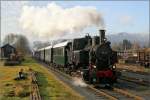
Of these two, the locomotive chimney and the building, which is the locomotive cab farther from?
the building

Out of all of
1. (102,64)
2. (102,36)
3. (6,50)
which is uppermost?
(6,50)

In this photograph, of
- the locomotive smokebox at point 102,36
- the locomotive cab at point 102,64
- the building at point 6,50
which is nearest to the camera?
the locomotive cab at point 102,64

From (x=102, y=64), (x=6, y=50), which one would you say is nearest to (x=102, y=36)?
(x=102, y=64)

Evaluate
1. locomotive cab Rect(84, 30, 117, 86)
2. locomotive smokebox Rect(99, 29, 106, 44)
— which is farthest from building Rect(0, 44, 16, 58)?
locomotive smokebox Rect(99, 29, 106, 44)

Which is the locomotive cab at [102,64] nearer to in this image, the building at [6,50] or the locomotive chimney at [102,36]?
the locomotive chimney at [102,36]

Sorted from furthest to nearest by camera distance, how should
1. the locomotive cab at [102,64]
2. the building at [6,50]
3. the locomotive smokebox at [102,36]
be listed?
the building at [6,50]
the locomotive smokebox at [102,36]
the locomotive cab at [102,64]

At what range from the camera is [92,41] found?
82.2ft

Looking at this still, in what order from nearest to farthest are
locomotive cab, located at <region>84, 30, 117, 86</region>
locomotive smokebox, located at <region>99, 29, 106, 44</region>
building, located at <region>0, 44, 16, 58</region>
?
1. locomotive cab, located at <region>84, 30, 117, 86</region>
2. locomotive smokebox, located at <region>99, 29, 106, 44</region>
3. building, located at <region>0, 44, 16, 58</region>

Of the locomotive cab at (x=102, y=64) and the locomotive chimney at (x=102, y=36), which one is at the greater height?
the locomotive chimney at (x=102, y=36)

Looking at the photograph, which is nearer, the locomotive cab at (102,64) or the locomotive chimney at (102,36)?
the locomotive cab at (102,64)

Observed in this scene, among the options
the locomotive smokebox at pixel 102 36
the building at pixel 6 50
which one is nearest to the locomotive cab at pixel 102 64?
the locomotive smokebox at pixel 102 36

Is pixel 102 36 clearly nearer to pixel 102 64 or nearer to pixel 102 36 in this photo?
pixel 102 36

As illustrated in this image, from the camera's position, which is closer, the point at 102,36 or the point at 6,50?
the point at 102,36

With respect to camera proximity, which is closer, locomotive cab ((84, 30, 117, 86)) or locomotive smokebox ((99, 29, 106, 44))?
locomotive cab ((84, 30, 117, 86))
